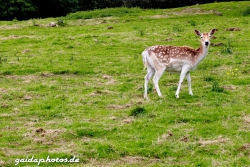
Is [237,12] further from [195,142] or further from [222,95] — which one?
[195,142]

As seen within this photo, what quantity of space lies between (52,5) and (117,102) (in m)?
41.7

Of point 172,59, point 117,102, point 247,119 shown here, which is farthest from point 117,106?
point 247,119

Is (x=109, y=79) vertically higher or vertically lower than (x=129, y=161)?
lower

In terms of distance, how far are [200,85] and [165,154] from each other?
→ 6.98 m

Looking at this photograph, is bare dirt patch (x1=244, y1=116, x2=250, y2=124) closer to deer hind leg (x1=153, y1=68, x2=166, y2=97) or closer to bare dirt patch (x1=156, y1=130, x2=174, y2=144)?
bare dirt patch (x1=156, y1=130, x2=174, y2=144)

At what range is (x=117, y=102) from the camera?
49.1 feet

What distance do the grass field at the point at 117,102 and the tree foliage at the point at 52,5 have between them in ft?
68.0

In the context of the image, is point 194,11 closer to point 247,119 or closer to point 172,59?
point 172,59

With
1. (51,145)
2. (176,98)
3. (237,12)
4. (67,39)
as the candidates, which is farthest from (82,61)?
(237,12)

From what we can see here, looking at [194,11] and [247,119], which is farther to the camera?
[194,11]

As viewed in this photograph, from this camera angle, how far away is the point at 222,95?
1534cm

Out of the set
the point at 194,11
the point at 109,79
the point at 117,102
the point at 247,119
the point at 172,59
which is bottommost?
the point at 109,79

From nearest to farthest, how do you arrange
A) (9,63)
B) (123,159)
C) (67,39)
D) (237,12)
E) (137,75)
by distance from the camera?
(123,159) → (137,75) → (9,63) → (67,39) → (237,12)

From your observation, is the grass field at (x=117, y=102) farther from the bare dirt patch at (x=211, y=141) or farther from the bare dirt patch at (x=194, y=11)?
the bare dirt patch at (x=194, y=11)
